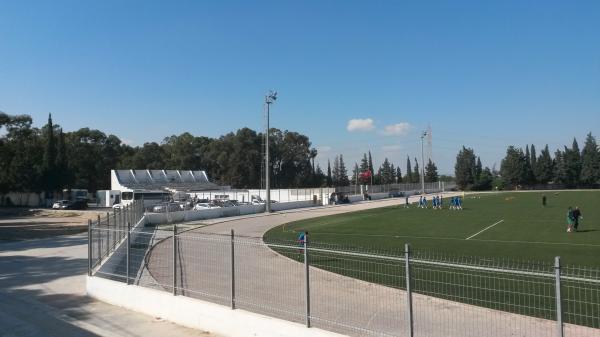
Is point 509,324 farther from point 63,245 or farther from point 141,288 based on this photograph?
point 63,245

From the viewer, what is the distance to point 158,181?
96.9 m

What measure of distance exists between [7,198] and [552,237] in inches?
3823

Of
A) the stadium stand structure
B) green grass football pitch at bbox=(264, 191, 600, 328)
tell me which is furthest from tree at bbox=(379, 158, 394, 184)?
green grass football pitch at bbox=(264, 191, 600, 328)

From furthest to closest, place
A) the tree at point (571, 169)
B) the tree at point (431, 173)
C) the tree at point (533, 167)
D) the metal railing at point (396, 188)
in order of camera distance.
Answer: the tree at point (431, 173) → the tree at point (533, 167) → the tree at point (571, 169) → the metal railing at point (396, 188)

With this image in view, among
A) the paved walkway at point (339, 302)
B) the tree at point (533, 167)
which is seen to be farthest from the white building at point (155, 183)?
the tree at point (533, 167)

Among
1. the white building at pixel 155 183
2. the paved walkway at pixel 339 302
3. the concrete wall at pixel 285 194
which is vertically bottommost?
the paved walkway at pixel 339 302

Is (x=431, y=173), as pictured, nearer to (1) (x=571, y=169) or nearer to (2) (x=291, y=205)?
(1) (x=571, y=169)

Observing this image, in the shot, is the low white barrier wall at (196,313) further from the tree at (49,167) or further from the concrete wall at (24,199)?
the concrete wall at (24,199)

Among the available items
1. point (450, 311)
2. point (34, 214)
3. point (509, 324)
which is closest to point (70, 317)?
point (450, 311)

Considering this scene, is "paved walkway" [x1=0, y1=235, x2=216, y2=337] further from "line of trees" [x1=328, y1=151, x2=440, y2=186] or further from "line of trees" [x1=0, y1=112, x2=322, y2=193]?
"line of trees" [x1=328, y1=151, x2=440, y2=186]

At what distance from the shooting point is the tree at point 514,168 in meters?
136

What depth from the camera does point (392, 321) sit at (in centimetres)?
1030

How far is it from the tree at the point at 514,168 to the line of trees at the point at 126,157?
51406 mm

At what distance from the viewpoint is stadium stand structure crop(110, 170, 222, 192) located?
89.1 meters
